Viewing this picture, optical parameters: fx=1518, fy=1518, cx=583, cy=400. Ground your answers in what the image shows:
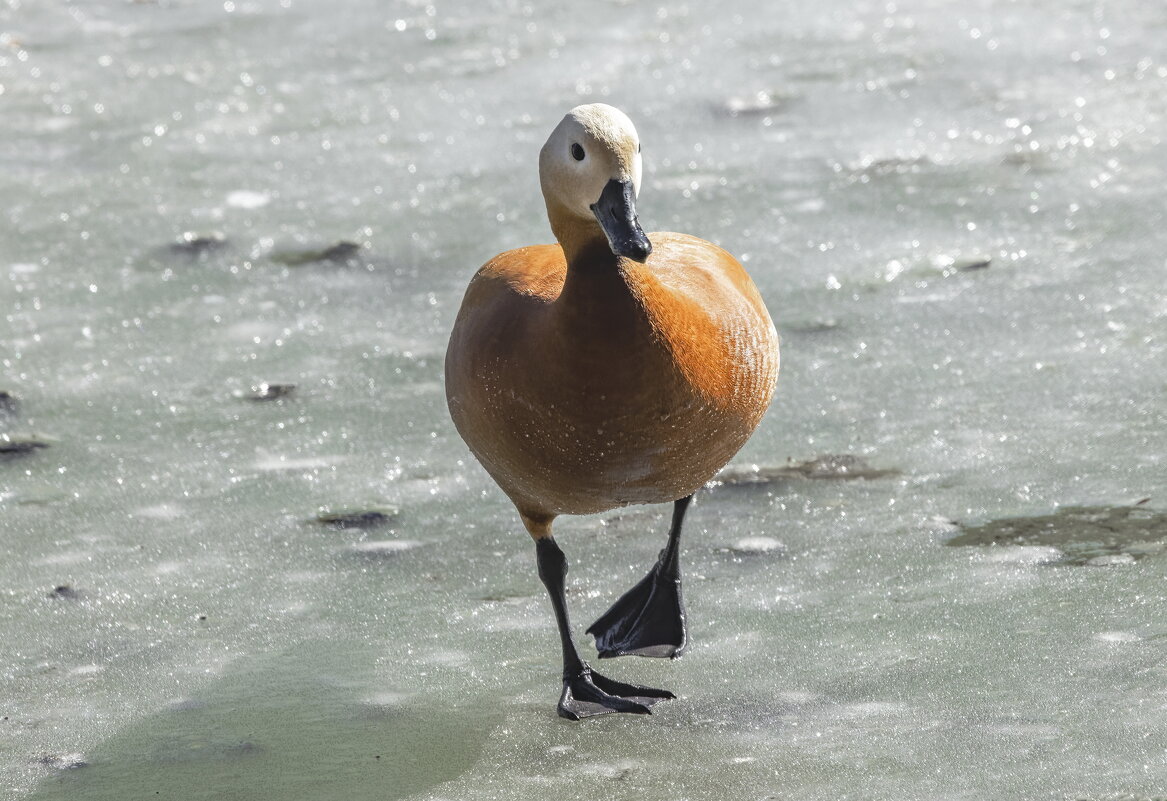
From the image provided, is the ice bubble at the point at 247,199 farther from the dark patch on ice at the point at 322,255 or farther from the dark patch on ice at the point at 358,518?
the dark patch on ice at the point at 358,518

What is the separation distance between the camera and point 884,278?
5336 millimetres

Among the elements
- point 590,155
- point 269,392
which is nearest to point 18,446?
point 269,392

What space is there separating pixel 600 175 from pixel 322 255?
3029 millimetres

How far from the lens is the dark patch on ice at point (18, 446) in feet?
14.8

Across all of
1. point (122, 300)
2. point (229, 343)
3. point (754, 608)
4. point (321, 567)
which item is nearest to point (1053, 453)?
point (754, 608)

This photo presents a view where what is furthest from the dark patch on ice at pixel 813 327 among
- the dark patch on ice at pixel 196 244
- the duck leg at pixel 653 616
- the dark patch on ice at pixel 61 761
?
the dark patch on ice at pixel 61 761

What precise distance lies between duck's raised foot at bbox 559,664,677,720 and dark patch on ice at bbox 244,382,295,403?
1.86m

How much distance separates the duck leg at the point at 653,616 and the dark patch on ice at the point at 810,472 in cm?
49

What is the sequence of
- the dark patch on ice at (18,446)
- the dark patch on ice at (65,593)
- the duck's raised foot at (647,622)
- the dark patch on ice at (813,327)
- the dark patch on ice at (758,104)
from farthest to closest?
the dark patch on ice at (758,104), the dark patch on ice at (813,327), the dark patch on ice at (18,446), the dark patch on ice at (65,593), the duck's raised foot at (647,622)

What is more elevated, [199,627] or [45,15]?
[45,15]

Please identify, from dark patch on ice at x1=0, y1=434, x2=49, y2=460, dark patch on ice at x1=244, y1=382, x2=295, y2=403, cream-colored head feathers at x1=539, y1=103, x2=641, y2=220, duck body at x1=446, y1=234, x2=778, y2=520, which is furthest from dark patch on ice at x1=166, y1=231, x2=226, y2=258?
cream-colored head feathers at x1=539, y1=103, x2=641, y2=220

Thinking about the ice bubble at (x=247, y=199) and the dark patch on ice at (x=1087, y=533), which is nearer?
the dark patch on ice at (x=1087, y=533)

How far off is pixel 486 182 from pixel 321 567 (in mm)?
2673

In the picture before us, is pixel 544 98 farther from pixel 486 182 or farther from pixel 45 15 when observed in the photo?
pixel 45 15
